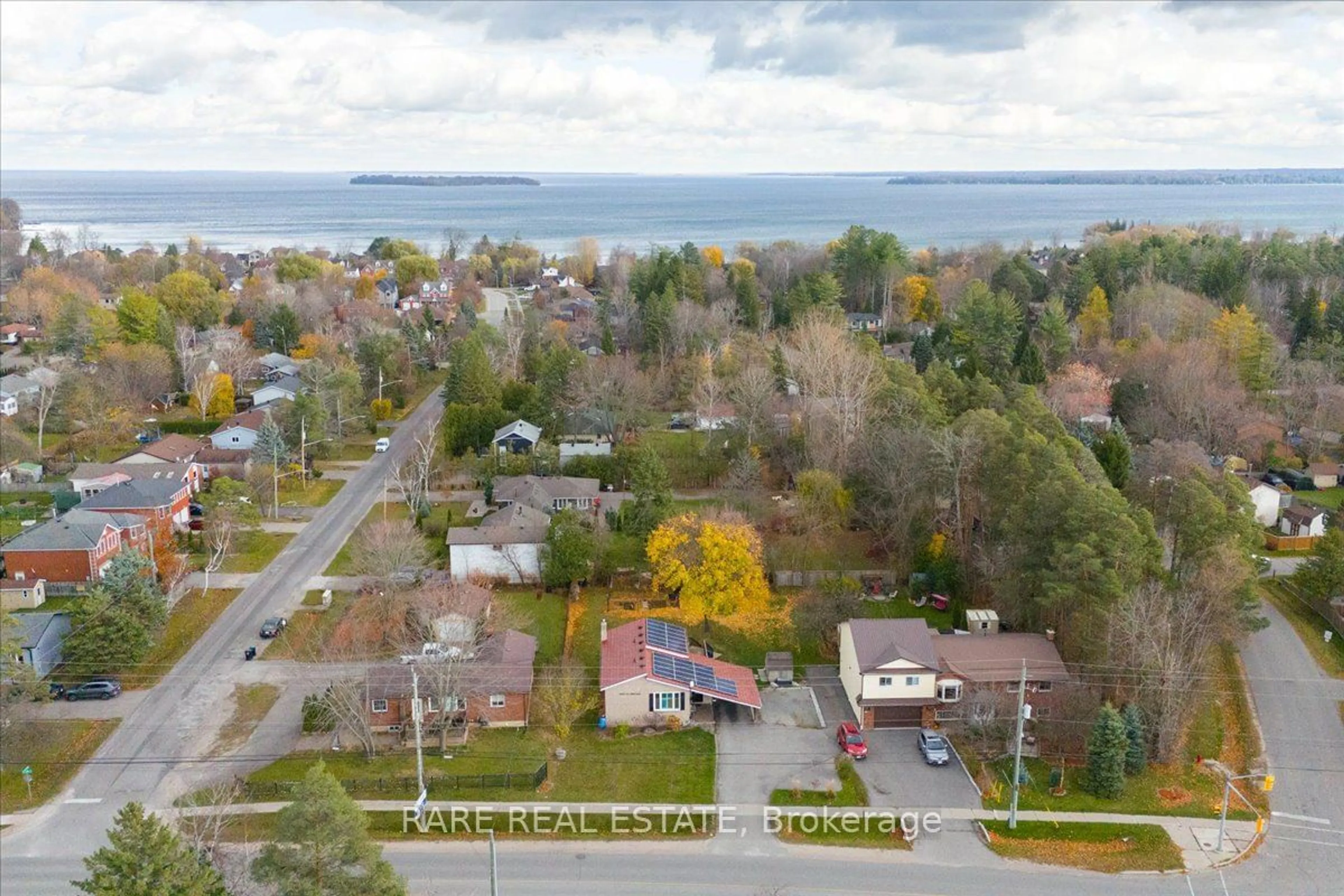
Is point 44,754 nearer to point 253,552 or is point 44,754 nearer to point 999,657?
point 253,552

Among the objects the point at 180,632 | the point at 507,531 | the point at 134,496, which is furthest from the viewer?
the point at 134,496

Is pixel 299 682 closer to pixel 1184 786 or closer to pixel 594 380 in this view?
pixel 1184 786

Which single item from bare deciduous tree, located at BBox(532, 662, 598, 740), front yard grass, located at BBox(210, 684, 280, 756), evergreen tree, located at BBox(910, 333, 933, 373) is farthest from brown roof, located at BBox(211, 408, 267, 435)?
evergreen tree, located at BBox(910, 333, 933, 373)

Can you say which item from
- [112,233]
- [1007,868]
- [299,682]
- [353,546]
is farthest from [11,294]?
[112,233]

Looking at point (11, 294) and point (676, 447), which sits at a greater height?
point (11, 294)

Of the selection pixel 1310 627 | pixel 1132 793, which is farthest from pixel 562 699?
pixel 1310 627

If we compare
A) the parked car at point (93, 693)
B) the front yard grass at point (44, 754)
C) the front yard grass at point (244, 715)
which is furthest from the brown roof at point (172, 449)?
the front yard grass at point (44, 754)
